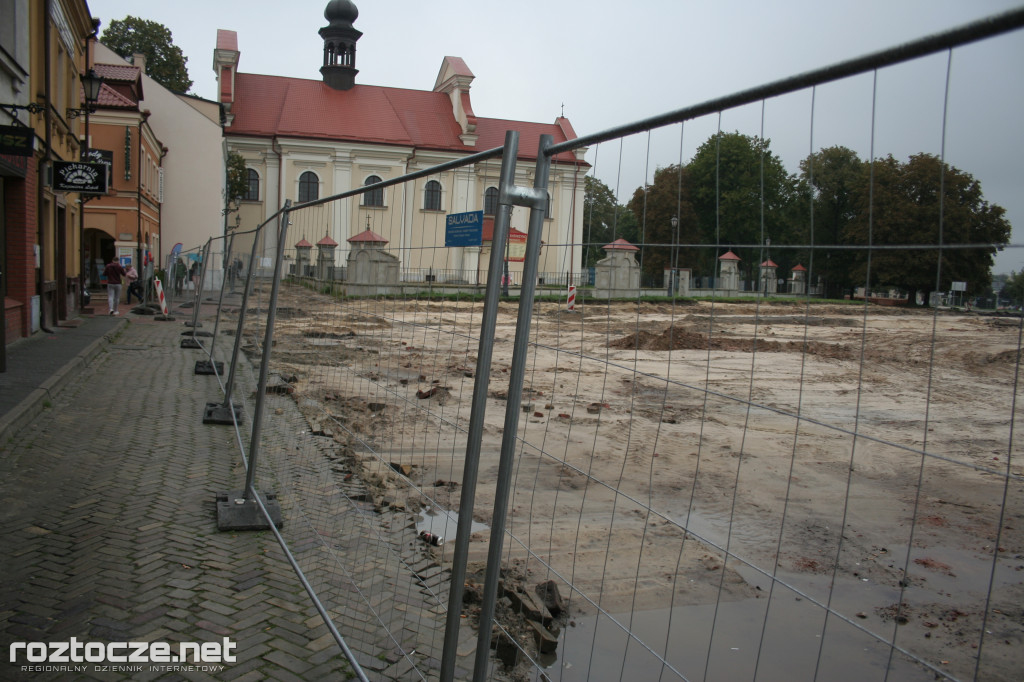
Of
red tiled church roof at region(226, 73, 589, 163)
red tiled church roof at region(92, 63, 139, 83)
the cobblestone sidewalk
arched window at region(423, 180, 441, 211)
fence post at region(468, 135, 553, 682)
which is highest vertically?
red tiled church roof at region(226, 73, 589, 163)

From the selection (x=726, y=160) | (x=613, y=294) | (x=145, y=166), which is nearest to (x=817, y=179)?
(x=726, y=160)

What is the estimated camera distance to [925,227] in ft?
4.63

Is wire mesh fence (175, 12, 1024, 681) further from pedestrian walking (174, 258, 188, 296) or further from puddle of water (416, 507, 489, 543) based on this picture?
pedestrian walking (174, 258, 188, 296)

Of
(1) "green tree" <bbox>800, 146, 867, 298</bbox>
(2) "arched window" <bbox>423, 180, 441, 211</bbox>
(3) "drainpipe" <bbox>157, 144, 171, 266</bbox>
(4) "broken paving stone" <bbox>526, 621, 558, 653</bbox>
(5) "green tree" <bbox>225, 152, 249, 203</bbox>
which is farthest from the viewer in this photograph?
(5) "green tree" <bbox>225, 152, 249, 203</bbox>

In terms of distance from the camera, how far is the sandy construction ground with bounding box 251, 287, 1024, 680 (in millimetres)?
1852

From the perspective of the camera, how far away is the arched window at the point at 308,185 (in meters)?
56.4

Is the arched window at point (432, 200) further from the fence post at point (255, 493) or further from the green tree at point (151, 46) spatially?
the green tree at point (151, 46)

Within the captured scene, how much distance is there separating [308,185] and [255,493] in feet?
177

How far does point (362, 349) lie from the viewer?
15.0 ft

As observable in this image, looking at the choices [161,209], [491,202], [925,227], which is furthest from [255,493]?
[161,209]

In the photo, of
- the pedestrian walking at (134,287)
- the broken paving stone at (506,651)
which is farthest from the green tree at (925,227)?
the pedestrian walking at (134,287)

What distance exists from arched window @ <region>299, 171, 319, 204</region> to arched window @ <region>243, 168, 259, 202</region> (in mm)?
3013

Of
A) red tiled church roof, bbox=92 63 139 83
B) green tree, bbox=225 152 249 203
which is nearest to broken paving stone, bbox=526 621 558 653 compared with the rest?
red tiled church roof, bbox=92 63 139 83

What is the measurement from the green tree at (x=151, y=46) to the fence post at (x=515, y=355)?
60.3 meters
